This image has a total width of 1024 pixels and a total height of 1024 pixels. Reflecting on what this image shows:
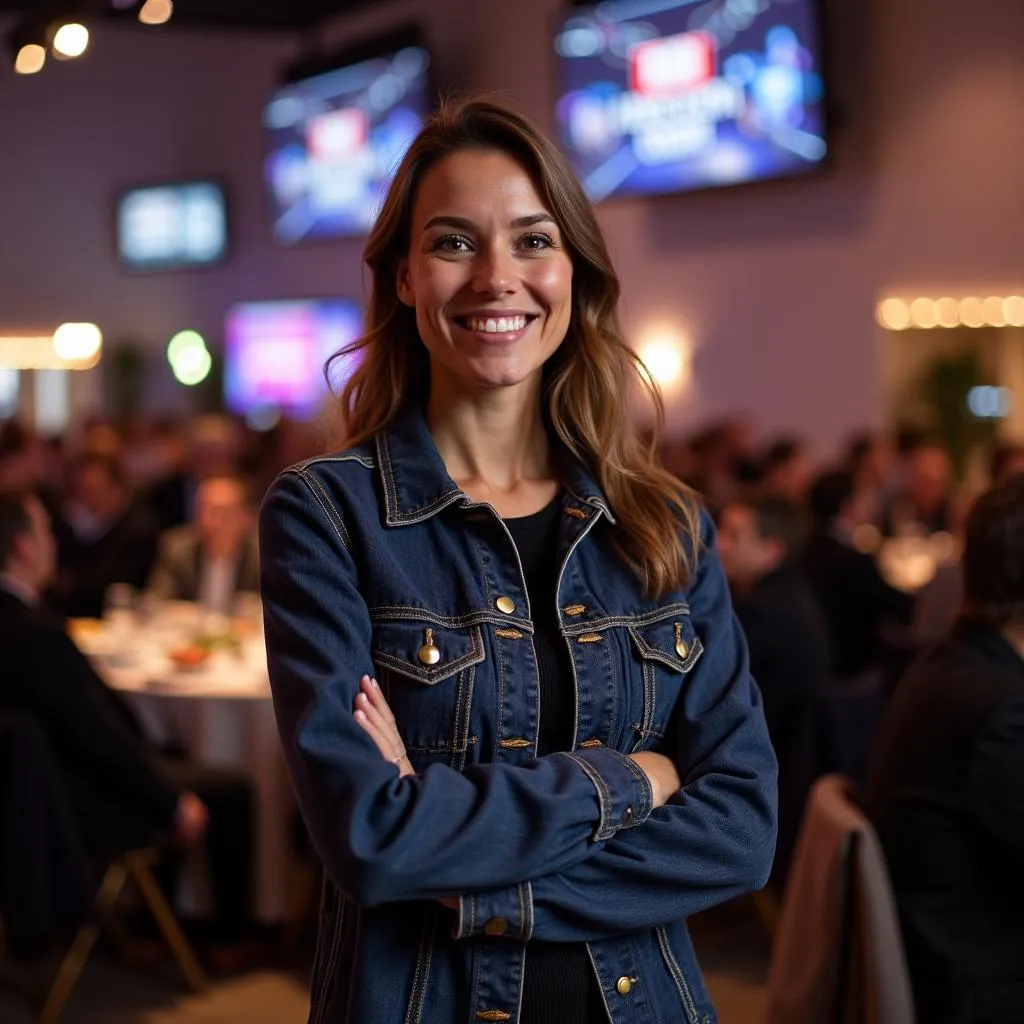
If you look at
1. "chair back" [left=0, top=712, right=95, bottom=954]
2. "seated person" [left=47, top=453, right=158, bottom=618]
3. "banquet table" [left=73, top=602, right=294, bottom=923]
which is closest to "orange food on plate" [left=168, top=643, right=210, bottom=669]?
"banquet table" [left=73, top=602, right=294, bottom=923]

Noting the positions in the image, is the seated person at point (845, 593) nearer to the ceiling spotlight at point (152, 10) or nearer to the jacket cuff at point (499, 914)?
the ceiling spotlight at point (152, 10)

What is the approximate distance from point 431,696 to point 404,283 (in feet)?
1.75

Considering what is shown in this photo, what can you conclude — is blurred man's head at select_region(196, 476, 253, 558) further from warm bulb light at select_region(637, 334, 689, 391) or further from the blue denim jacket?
warm bulb light at select_region(637, 334, 689, 391)

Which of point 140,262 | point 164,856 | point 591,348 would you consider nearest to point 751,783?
point 591,348

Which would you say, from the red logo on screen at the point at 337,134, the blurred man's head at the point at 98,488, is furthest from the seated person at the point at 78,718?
the red logo on screen at the point at 337,134

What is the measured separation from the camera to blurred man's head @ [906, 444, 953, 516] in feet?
29.6

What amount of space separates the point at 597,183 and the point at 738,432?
9.04 ft

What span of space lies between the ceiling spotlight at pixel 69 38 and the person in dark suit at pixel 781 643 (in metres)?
2.82

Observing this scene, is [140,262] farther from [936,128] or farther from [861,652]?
[861,652]

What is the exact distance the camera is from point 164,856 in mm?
5133

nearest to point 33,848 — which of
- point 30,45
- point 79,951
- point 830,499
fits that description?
point 79,951

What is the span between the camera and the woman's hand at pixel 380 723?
1.68 m

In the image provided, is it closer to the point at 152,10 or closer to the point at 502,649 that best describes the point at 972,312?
the point at 152,10

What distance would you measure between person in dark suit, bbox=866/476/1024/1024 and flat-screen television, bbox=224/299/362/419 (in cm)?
1175
